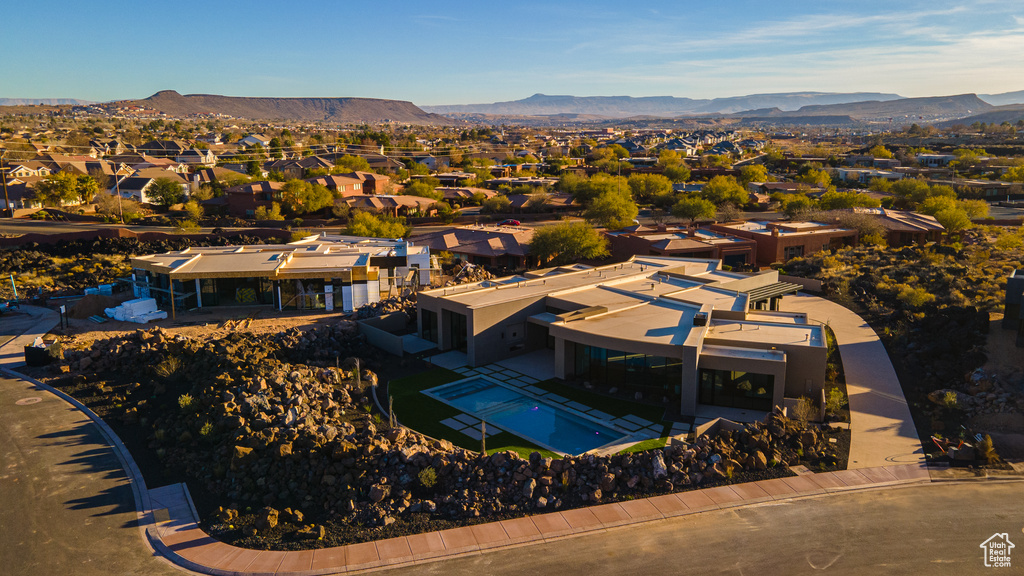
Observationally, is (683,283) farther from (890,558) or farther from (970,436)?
(890,558)

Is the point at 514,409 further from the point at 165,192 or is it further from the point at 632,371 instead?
the point at 165,192

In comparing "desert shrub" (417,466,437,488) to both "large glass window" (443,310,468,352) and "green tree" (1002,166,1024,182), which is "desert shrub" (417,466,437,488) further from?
"green tree" (1002,166,1024,182)

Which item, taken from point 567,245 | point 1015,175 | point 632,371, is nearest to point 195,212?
point 567,245

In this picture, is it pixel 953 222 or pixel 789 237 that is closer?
pixel 789 237

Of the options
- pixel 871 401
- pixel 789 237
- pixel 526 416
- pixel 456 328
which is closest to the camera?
pixel 526 416

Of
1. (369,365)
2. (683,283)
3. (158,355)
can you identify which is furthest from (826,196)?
(158,355)

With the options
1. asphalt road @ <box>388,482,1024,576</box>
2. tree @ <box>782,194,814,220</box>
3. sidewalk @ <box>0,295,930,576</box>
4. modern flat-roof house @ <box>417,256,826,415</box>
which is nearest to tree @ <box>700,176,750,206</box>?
tree @ <box>782,194,814,220</box>
